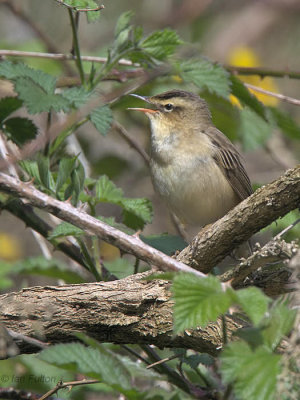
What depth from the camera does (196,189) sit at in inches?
139

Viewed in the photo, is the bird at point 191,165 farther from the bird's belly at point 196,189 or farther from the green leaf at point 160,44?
the green leaf at point 160,44

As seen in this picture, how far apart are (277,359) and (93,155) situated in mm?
3861

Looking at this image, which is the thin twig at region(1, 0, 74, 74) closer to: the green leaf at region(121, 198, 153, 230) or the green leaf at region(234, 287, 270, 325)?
the green leaf at region(121, 198, 153, 230)

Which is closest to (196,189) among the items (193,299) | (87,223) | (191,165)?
(191,165)

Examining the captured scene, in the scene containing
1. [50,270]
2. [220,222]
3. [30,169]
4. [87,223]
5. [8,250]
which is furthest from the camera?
[8,250]

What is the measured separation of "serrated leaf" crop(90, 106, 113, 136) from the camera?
2965 mm

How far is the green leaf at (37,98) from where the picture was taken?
2859 millimetres

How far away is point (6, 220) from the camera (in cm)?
637

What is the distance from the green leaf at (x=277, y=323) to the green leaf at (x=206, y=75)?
1866mm

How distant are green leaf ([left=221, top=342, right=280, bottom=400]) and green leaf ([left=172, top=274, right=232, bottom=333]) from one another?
109 mm

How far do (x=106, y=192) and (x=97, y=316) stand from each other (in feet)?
2.53

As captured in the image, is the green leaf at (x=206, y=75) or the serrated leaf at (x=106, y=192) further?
the green leaf at (x=206, y=75)

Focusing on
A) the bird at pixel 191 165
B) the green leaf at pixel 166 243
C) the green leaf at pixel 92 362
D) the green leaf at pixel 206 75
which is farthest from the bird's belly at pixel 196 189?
the green leaf at pixel 92 362

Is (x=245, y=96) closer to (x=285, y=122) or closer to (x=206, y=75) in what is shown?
(x=206, y=75)
